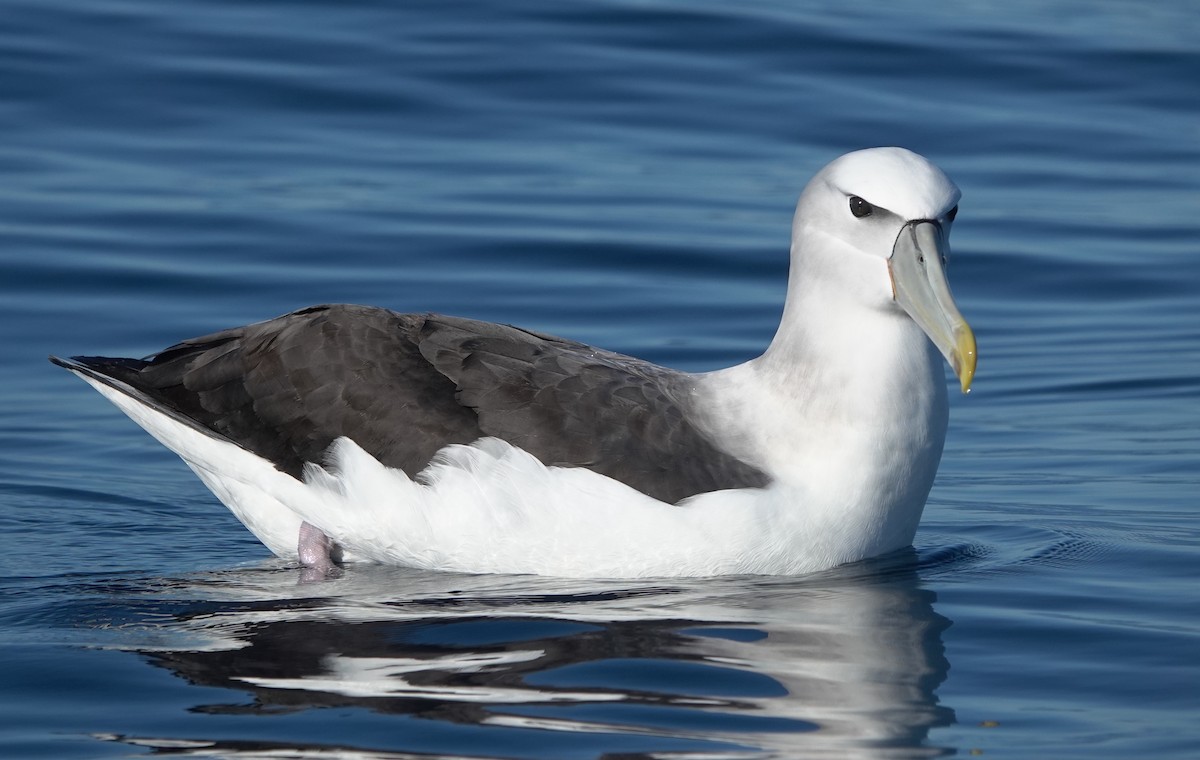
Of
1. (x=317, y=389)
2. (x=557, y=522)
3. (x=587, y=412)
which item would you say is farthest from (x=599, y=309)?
(x=557, y=522)

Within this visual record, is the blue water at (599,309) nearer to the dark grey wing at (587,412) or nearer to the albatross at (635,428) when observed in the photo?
the albatross at (635,428)

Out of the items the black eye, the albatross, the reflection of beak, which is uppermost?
the black eye

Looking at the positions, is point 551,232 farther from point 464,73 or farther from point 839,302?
point 839,302

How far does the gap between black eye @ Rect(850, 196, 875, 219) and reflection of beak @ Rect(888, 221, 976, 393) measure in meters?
0.16

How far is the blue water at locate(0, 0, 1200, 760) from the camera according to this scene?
5703mm

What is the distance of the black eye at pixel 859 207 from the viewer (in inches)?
273

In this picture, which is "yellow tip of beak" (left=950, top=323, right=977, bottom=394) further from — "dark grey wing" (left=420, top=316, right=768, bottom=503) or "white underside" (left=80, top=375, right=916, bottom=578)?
"dark grey wing" (left=420, top=316, right=768, bottom=503)

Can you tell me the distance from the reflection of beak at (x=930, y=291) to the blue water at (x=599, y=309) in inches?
36.6

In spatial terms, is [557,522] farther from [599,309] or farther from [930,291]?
[599,309]

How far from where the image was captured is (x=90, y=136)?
15.2 m

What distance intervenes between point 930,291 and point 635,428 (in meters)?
1.16

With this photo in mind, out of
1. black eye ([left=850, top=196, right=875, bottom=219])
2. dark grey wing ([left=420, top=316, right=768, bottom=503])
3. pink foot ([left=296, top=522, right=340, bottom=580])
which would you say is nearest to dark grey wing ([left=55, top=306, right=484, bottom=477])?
dark grey wing ([left=420, top=316, right=768, bottom=503])

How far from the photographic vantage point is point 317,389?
725cm

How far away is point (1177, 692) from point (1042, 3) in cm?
1570
